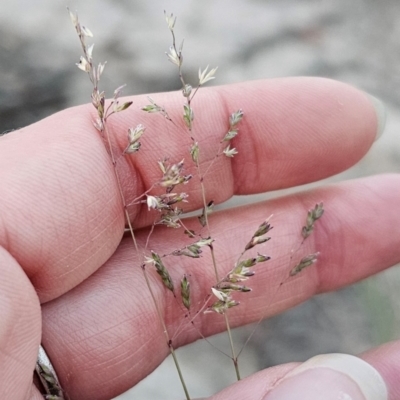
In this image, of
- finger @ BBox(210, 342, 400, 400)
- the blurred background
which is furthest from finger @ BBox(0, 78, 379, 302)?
the blurred background

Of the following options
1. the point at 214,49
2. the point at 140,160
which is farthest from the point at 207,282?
the point at 214,49

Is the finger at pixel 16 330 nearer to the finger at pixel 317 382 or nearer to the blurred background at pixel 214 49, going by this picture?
the finger at pixel 317 382

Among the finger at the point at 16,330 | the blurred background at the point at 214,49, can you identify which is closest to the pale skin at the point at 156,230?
the finger at the point at 16,330

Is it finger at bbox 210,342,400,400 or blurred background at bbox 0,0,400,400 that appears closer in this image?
Answer: finger at bbox 210,342,400,400

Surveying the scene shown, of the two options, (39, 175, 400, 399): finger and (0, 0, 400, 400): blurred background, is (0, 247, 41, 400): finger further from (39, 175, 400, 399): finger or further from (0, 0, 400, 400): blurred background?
(0, 0, 400, 400): blurred background

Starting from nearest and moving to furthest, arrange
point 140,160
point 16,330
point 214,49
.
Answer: point 16,330, point 140,160, point 214,49

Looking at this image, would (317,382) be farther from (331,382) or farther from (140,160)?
(140,160)
